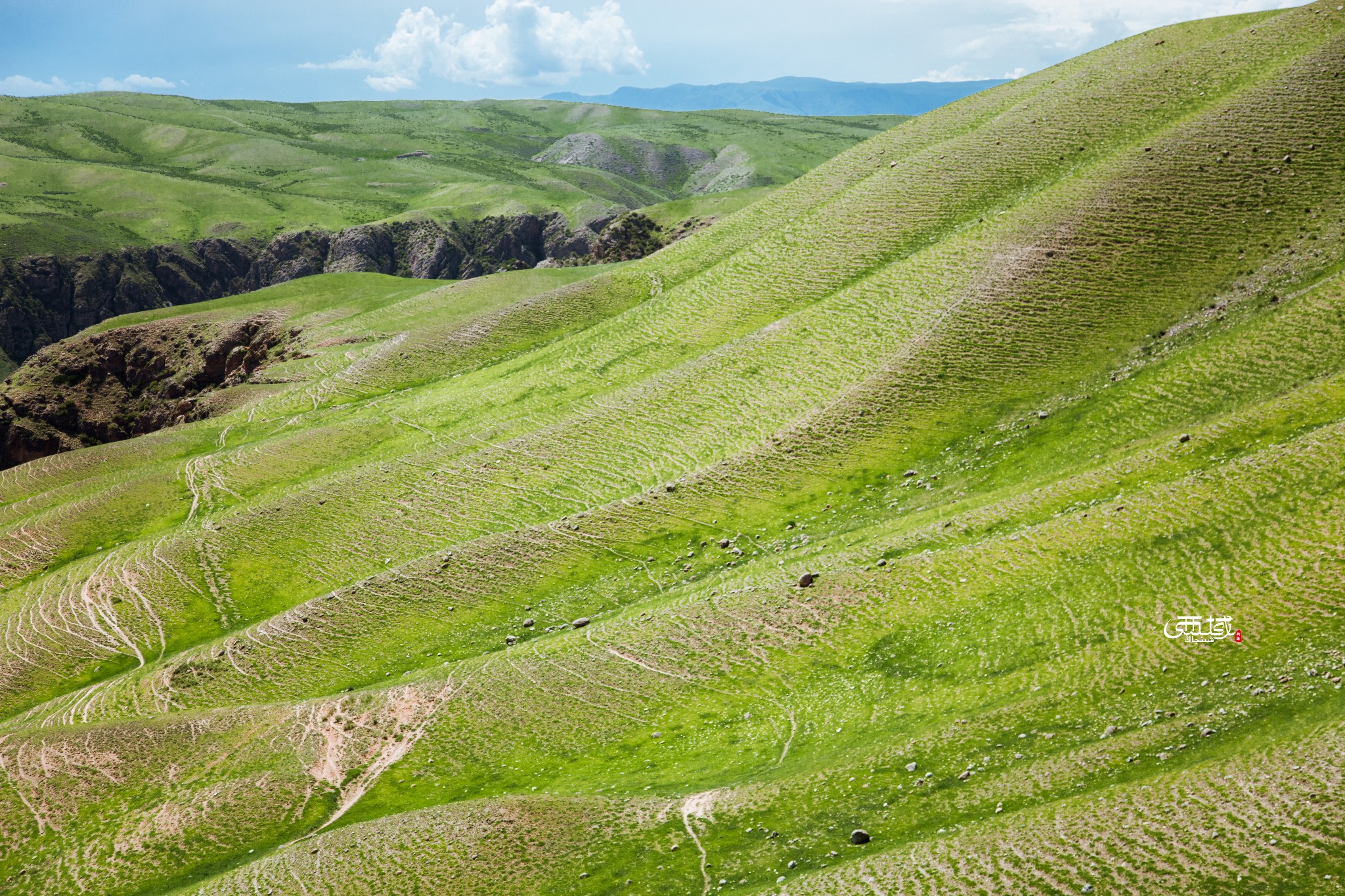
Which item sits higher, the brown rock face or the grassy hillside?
the brown rock face

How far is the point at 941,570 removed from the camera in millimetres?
42688

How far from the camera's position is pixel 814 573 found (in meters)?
45.5

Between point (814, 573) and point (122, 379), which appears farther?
point (122, 379)

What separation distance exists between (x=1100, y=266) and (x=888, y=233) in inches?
889

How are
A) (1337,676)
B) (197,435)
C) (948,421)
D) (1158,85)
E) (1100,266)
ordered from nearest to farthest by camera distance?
(1337,676) < (948,421) < (1100,266) < (1158,85) < (197,435)

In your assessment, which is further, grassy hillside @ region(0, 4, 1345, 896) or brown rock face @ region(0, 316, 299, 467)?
brown rock face @ region(0, 316, 299, 467)

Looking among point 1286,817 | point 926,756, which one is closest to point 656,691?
point 926,756

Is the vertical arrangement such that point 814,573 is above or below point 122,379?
below

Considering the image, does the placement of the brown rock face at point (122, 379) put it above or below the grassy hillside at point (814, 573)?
above

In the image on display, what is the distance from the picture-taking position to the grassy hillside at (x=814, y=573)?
29.7 meters

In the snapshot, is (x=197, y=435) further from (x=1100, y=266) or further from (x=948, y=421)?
(x=1100, y=266)

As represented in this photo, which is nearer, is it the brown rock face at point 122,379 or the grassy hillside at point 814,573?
the grassy hillside at point 814,573

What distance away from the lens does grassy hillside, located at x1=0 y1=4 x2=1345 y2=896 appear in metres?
29.7

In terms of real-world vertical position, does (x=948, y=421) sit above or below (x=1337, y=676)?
above
